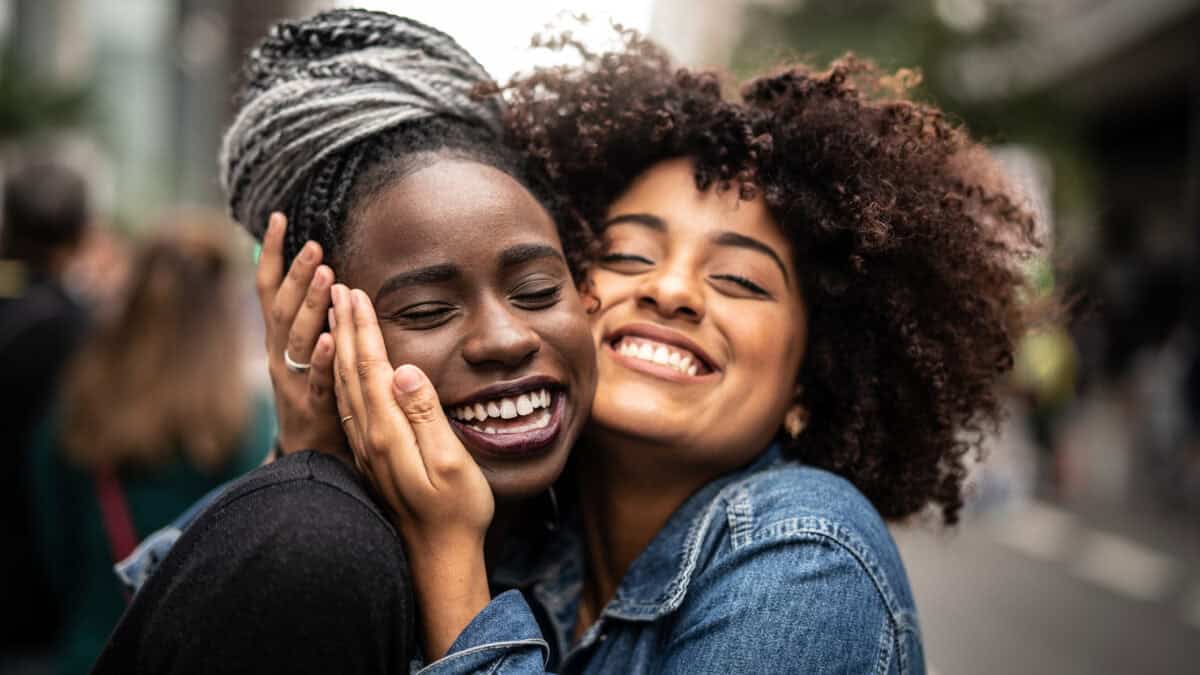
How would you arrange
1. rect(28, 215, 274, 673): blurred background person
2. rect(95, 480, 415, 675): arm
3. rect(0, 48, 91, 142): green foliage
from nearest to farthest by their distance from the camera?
rect(95, 480, 415, 675): arm, rect(28, 215, 274, 673): blurred background person, rect(0, 48, 91, 142): green foliage

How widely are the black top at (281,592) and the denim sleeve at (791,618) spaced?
57 centimetres

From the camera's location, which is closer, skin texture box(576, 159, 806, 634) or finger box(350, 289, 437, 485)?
finger box(350, 289, 437, 485)

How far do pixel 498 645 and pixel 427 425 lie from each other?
0.39 meters

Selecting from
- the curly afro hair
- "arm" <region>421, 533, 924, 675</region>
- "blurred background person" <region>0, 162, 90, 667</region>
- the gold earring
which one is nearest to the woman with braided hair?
"arm" <region>421, 533, 924, 675</region>

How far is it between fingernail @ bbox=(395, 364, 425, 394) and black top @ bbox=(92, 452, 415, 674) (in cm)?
21

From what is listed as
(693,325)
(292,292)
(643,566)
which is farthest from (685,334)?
(292,292)

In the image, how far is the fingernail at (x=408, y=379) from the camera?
1714 millimetres

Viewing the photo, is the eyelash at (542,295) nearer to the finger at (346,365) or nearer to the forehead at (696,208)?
the finger at (346,365)

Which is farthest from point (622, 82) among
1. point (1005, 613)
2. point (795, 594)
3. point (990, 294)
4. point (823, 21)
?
point (823, 21)

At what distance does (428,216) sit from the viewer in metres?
1.79

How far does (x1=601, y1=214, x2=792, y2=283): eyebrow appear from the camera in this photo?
7.29 ft

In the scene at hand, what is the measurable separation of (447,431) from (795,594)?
69cm

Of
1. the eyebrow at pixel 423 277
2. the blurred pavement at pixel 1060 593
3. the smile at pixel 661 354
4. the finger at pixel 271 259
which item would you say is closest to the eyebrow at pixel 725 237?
the smile at pixel 661 354

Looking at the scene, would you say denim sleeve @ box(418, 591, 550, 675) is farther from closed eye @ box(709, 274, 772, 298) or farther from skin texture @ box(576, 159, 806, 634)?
closed eye @ box(709, 274, 772, 298)
